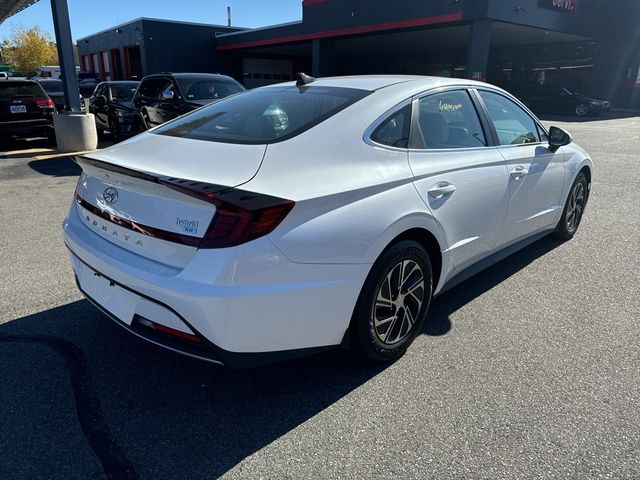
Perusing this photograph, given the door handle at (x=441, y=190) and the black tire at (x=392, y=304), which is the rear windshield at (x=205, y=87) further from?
the black tire at (x=392, y=304)

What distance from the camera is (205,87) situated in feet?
32.1

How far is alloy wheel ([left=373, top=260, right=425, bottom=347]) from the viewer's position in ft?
9.19

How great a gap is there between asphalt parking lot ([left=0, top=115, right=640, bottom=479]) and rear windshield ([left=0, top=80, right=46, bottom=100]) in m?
8.69

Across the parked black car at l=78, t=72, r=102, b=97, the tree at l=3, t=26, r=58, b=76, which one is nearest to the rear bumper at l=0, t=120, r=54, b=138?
the parked black car at l=78, t=72, r=102, b=97

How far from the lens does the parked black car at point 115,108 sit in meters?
11.5

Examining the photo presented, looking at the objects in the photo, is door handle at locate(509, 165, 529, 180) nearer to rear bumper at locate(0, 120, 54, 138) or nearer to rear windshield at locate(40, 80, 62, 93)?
rear bumper at locate(0, 120, 54, 138)

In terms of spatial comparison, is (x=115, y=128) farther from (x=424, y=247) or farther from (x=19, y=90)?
(x=424, y=247)

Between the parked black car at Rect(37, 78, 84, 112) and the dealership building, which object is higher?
the dealership building

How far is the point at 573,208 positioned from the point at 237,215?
435 cm

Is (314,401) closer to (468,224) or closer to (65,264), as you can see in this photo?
(468,224)

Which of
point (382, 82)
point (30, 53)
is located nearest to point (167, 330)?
point (382, 82)

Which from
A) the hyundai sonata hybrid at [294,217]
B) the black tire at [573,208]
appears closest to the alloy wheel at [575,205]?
the black tire at [573,208]

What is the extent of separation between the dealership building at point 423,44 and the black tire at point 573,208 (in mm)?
17859

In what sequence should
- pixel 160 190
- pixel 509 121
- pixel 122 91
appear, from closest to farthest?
pixel 160 190, pixel 509 121, pixel 122 91
